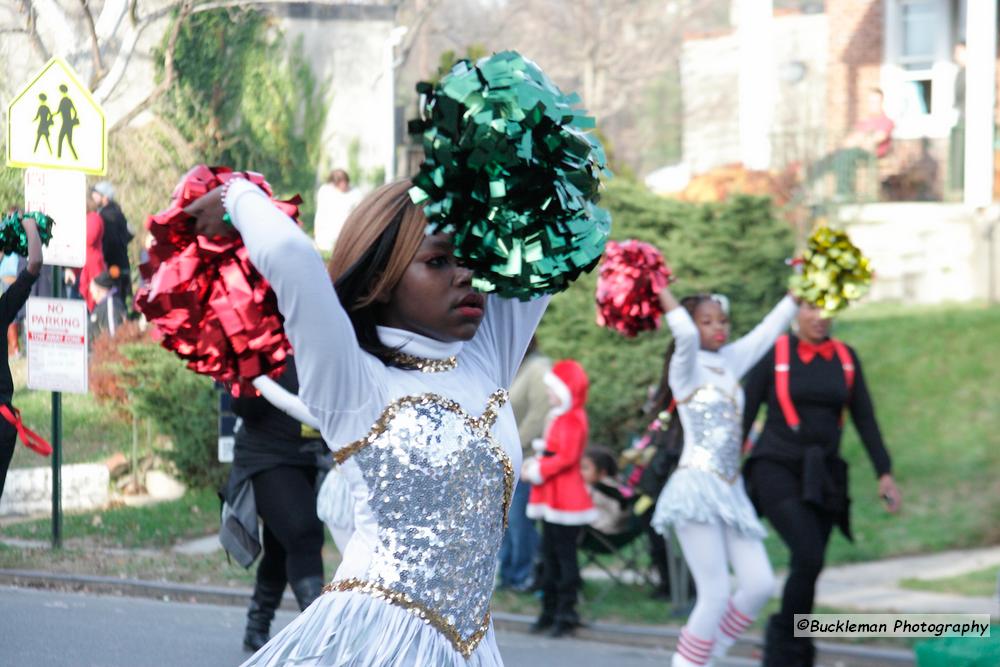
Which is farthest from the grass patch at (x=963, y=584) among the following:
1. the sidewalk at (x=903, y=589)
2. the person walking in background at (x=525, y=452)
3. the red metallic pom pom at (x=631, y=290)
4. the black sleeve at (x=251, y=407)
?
the black sleeve at (x=251, y=407)

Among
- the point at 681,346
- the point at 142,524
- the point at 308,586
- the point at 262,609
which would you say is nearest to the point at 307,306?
the point at 308,586

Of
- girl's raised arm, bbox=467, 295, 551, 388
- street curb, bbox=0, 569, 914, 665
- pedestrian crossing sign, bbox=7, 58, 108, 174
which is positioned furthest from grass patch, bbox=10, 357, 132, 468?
girl's raised arm, bbox=467, 295, 551, 388

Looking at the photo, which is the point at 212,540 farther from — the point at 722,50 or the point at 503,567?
the point at 722,50

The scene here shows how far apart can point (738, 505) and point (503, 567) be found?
2.69 m

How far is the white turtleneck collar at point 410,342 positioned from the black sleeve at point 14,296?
398 cm

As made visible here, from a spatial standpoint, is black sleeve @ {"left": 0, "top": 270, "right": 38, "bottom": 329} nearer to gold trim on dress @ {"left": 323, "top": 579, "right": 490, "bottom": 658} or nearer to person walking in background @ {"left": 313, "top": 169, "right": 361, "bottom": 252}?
gold trim on dress @ {"left": 323, "top": 579, "right": 490, "bottom": 658}

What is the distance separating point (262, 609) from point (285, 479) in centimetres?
85

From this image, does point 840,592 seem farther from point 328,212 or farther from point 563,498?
point 328,212

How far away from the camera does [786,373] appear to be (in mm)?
6586

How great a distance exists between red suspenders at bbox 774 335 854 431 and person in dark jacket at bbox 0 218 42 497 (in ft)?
10.7

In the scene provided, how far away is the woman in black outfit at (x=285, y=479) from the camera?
6.22 m

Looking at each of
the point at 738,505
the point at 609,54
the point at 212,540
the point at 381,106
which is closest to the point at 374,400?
the point at 738,505

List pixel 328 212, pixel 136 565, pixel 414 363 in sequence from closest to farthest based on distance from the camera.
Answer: pixel 414 363 → pixel 136 565 → pixel 328 212

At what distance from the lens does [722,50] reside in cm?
2791
